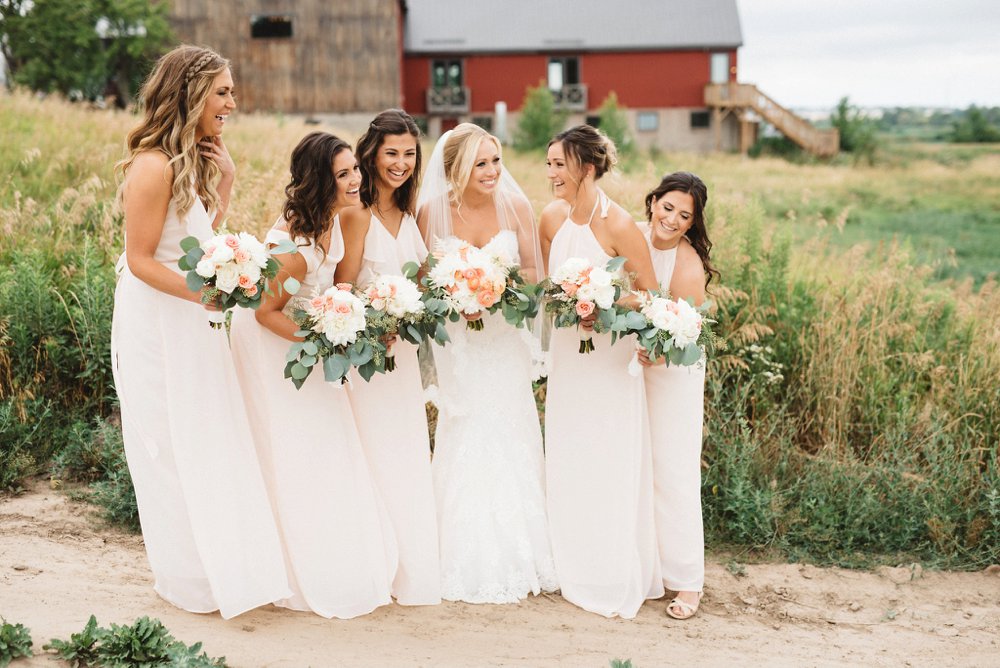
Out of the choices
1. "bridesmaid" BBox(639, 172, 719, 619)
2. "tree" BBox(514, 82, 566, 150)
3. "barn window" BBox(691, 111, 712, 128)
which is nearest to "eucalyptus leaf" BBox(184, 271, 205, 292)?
"bridesmaid" BBox(639, 172, 719, 619)

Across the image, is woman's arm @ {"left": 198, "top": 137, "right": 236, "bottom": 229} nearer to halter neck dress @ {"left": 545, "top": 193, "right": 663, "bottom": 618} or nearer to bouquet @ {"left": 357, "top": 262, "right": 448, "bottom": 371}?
bouquet @ {"left": 357, "top": 262, "right": 448, "bottom": 371}

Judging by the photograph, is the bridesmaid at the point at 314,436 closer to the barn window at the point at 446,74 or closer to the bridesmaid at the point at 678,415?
the bridesmaid at the point at 678,415

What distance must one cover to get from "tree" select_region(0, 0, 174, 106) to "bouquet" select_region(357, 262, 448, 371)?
25.8 m

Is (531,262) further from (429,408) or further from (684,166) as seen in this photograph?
(684,166)

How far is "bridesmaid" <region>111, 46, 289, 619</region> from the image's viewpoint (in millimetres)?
3902

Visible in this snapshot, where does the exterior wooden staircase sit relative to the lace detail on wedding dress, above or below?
above

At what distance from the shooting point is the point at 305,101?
29.9 meters

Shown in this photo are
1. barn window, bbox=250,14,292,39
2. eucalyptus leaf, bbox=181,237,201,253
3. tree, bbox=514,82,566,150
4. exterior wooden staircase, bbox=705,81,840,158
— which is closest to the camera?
eucalyptus leaf, bbox=181,237,201,253

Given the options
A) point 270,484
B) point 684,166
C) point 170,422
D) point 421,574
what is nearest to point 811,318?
point 421,574

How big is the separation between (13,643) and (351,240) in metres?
2.35

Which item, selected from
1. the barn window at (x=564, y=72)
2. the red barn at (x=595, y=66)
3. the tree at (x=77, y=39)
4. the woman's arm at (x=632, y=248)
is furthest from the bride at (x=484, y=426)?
the barn window at (x=564, y=72)

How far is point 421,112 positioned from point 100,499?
108 ft

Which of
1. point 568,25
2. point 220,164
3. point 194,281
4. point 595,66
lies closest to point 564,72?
point 595,66

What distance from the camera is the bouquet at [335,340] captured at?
13.2 feet
